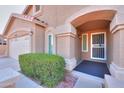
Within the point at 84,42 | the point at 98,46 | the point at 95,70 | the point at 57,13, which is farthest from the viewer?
the point at 84,42

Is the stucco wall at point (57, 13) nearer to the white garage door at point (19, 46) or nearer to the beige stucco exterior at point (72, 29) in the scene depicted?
the beige stucco exterior at point (72, 29)

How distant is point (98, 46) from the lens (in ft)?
24.9

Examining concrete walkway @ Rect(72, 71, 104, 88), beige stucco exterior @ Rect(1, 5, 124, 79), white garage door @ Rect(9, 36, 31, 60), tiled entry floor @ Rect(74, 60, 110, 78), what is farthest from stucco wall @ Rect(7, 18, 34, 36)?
concrete walkway @ Rect(72, 71, 104, 88)

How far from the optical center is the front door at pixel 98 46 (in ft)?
24.0

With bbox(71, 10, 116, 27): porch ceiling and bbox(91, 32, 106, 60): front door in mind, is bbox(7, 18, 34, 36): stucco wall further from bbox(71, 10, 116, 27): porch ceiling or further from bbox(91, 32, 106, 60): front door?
bbox(91, 32, 106, 60): front door

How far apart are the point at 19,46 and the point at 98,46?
6.13m

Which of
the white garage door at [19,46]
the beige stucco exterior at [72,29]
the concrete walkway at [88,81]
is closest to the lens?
the beige stucco exterior at [72,29]

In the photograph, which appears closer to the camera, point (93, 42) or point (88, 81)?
point (88, 81)

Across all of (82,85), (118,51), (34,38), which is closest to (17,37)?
(34,38)

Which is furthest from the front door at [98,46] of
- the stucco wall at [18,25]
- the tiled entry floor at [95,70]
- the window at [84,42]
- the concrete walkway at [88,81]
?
the stucco wall at [18,25]

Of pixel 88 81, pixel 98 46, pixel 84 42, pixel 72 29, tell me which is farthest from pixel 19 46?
pixel 98 46

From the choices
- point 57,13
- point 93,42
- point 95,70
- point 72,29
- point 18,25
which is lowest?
point 95,70

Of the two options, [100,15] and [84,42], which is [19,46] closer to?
[84,42]

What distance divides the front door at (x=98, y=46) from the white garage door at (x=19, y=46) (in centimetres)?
480
